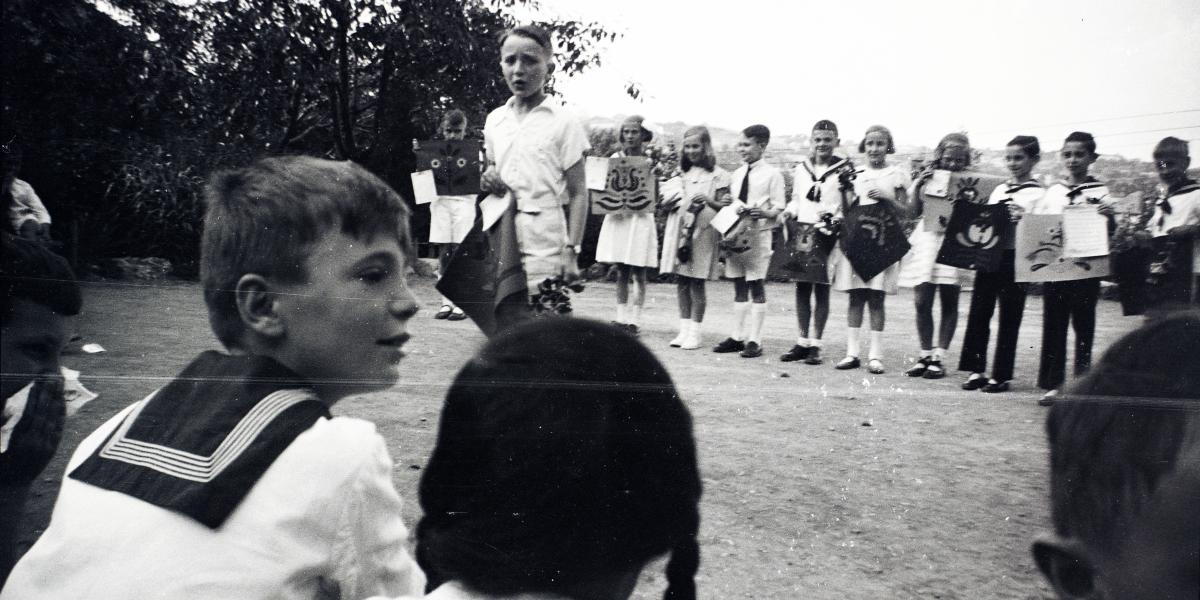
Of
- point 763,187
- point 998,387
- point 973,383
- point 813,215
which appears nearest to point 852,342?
point 813,215

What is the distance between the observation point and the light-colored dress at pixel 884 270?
1.67m

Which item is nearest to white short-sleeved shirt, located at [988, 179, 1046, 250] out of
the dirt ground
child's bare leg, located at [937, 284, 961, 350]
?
the dirt ground

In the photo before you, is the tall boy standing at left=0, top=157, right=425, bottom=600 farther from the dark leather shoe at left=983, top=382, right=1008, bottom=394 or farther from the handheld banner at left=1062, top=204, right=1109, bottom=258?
the dark leather shoe at left=983, top=382, right=1008, bottom=394

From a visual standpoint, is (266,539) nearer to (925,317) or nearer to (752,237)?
(925,317)

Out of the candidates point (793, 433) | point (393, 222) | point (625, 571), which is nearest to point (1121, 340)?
point (625, 571)

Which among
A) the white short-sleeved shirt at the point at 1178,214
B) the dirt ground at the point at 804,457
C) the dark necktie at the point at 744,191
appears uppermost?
the dark necktie at the point at 744,191

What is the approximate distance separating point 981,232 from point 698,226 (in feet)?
3.48

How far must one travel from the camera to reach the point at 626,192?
2.03m

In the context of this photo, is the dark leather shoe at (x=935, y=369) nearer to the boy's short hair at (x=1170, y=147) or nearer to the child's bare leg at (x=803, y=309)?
the child's bare leg at (x=803, y=309)

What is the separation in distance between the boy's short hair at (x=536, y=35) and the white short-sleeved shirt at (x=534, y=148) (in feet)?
0.70

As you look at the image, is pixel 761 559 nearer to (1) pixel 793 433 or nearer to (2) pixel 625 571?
(1) pixel 793 433

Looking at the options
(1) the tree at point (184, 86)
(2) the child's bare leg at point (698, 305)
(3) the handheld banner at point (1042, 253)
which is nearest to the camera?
(1) the tree at point (184, 86)

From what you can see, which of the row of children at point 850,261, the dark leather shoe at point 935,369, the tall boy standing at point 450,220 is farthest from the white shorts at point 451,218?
the dark leather shoe at point 935,369

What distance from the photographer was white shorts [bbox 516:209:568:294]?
1128 millimetres
